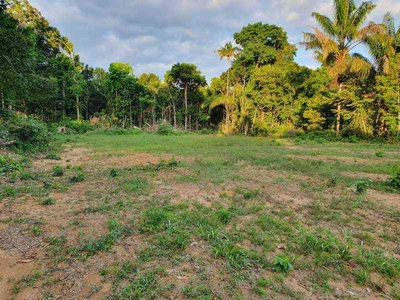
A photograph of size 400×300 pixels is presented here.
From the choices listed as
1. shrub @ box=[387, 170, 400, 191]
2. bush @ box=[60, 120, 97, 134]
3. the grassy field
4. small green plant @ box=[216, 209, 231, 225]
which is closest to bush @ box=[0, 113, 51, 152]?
the grassy field

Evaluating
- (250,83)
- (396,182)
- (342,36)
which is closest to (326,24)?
(342,36)

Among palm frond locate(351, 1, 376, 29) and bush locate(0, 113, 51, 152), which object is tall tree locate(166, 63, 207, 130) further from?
bush locate(0, 113, 51, 152)

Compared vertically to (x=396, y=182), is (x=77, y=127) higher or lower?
higher

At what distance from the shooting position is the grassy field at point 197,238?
7.06 ft

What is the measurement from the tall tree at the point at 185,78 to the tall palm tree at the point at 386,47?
55.2 ft

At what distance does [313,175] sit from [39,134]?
32.5ft

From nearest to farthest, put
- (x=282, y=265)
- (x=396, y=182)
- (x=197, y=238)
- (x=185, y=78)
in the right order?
(x=282, y=265) < (x=197, y=238) < (x=396, y=182) < (x=185, y=78)

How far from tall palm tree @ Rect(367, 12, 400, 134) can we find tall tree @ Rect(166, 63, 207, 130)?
16836 millimetres

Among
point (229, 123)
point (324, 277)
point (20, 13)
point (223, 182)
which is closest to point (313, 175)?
point (223, 182)

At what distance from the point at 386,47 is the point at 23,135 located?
19614mm

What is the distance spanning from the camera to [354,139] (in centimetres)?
1499

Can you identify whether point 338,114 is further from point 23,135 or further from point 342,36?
point 23,135

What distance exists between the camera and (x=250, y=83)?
2122 centimetres

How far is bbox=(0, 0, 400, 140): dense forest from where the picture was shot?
14.1m
